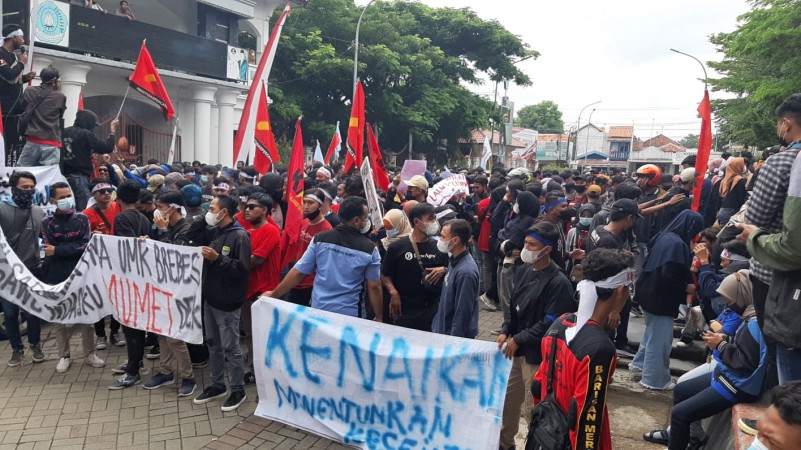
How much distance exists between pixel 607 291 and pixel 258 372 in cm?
292

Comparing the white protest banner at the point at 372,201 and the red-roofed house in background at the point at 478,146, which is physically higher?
the red-roofed house in background at the point at 478,146

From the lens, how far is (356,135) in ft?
33.4

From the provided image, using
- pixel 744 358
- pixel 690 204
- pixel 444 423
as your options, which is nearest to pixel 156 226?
pixel 444 423

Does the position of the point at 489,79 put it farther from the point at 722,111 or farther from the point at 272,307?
the point at 272,307

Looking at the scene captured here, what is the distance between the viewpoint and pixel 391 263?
5.02 meters

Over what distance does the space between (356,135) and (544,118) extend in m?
101

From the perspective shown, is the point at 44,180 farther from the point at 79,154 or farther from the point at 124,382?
the point at 124,382

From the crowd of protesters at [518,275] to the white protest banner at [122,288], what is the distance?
0.61ft

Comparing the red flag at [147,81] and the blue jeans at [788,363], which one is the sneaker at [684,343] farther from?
the red flag at [147,81]

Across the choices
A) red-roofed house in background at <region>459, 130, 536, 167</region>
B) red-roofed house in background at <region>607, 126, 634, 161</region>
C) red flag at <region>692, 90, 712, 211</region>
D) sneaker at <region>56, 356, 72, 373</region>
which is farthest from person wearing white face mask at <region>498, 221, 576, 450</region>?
red-roofed house in background at <region>607, 126, 634, 161</region>

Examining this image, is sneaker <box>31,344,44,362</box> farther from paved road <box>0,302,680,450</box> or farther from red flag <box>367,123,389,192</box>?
red flag <box>367,123,389,192</box>

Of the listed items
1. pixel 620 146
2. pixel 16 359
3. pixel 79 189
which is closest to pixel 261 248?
pixel 16 359

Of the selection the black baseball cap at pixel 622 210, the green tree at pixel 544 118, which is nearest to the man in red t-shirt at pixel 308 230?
the black baseball cap at pixel 622 210

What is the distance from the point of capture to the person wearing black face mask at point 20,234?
599 cm
